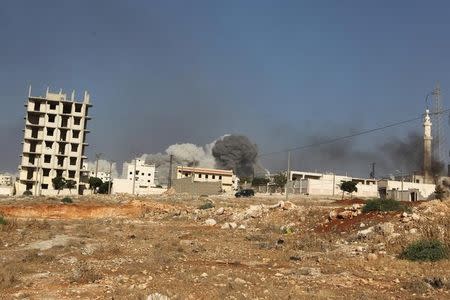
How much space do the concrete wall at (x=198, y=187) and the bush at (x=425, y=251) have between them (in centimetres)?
9213

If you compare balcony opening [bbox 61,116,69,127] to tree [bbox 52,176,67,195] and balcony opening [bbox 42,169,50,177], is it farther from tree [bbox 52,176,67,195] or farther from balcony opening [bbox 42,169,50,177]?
tree [bbox 52,176,67,195]

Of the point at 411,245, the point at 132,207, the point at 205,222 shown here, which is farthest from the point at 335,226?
the point at 132,207

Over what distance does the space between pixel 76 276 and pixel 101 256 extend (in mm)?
4611

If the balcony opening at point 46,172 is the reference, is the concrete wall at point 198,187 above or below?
below

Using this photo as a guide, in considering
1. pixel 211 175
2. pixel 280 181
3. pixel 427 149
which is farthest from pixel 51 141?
pixel 427 149

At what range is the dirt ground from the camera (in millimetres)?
11570

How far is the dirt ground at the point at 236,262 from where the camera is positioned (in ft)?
38.0

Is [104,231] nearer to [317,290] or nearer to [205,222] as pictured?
[205,222]

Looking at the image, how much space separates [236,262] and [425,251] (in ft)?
20.6

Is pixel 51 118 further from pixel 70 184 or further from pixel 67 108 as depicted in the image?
pixel 70 184

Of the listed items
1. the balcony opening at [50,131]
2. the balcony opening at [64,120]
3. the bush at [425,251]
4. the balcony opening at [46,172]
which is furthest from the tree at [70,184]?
the bush at [425,251]

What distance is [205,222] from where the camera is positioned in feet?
112

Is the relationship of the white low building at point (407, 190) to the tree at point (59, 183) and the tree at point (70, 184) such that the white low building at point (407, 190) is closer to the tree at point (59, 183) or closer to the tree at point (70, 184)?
the tree at point (70, 184)

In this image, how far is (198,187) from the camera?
11500 centimetres
